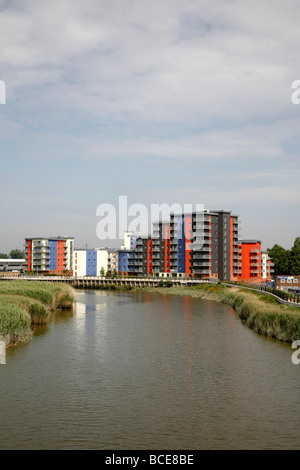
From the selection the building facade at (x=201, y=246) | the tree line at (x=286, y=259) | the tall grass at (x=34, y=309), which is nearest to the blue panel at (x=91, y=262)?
the building facade at (x=201, y=246)

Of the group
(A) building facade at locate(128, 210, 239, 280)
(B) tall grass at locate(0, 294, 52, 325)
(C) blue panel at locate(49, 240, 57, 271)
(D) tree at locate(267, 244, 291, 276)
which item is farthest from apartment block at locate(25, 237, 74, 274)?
(B) tall grass at locate(0, 294, 52, 325)

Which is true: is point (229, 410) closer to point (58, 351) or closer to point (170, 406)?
point (170, 406)

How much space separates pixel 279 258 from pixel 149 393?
5341 inches

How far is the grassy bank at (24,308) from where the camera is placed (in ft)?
117

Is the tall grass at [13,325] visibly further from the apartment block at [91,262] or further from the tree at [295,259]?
the apartment block at [91,262]

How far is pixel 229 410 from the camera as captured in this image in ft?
72.5

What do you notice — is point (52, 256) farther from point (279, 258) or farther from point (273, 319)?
point (273, 319)

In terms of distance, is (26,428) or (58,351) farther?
(58,351)

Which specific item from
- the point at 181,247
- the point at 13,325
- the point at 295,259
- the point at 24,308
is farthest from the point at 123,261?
the point at 13,325

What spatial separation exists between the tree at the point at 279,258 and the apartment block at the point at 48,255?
276 ft

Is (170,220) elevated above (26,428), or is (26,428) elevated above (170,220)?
(170,220)

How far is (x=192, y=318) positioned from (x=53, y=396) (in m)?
37.5
